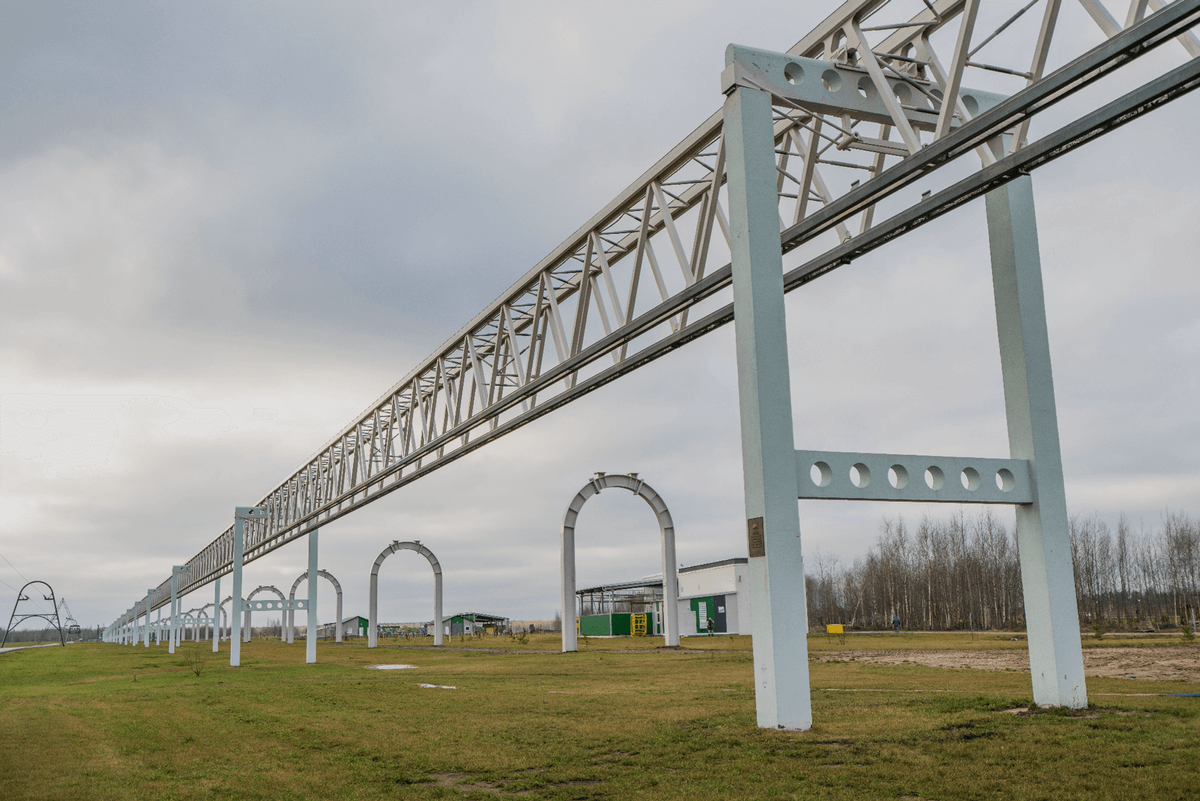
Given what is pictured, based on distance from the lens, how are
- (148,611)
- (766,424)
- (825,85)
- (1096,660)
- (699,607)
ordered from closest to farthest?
(766,424) → (825,85) → (1096,660) → (699,607) → (148,611)

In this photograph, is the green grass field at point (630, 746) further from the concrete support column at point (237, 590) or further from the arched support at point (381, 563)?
the arched support at point (381, 563)

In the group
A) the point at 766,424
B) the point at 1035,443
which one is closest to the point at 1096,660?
the point at 1035,443

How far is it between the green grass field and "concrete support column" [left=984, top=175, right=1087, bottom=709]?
28.0 inches

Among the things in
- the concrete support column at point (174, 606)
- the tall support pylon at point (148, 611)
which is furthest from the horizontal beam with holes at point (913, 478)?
the tall support pylon at point (148, 611)

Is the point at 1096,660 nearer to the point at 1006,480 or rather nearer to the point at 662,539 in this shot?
the point at 1006,480

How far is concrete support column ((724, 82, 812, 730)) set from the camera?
32.5 feet

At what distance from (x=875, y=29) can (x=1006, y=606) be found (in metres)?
68.2

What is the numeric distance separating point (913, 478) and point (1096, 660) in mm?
15016

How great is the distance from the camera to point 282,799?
319 inches

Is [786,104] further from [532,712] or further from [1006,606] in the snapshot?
[1006,606]

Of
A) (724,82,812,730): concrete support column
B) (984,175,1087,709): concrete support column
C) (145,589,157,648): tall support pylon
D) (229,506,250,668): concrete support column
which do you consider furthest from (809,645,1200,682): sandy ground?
(145,589,157,648): tall support pylon

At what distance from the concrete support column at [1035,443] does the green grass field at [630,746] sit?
0.71m

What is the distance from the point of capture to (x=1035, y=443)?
11.3m

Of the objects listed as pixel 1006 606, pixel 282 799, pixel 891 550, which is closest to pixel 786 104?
pixel 282 799
